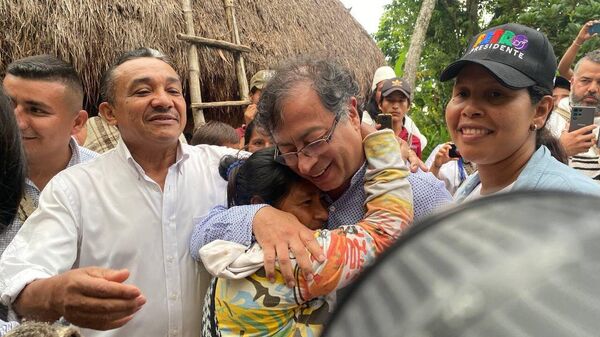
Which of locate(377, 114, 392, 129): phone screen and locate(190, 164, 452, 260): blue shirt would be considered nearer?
locate(190, 164, 452, 260): blue shirt

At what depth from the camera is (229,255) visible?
1.25 m

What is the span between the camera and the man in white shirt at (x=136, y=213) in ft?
4.88

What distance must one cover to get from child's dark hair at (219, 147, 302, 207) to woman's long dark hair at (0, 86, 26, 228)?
58 centimetres

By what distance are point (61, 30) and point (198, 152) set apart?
3.34 m

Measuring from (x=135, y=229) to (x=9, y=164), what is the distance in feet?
2.08

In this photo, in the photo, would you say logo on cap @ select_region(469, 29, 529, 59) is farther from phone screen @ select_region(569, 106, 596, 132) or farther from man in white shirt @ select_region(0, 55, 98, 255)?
man in white shirt @ select_region(0, 55, 98, 255)

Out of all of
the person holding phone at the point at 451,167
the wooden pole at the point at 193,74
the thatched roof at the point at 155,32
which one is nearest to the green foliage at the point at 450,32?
the thatched roof at the point at 155,32

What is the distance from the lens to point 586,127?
239 cm

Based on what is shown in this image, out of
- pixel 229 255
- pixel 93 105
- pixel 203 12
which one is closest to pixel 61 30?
pixel 93 105

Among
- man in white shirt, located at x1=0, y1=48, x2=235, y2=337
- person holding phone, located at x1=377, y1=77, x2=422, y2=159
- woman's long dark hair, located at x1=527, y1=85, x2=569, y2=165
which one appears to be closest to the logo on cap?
woman's long dark hair, located at x1=527, y1=85, x2=569, y2=165

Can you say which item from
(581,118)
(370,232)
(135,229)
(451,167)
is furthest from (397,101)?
(370,232)

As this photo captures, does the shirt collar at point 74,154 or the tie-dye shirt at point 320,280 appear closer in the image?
the tie-dye shirt at point 320,280

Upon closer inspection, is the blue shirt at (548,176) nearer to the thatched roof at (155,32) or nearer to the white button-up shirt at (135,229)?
the white button-up shirt at (135,229)

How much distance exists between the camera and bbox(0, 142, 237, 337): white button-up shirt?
62.2 inches
